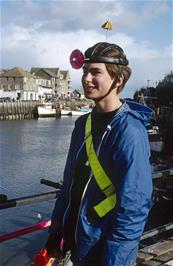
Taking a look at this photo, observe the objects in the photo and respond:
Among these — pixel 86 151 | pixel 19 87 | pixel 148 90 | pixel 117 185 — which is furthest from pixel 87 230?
pixel 19 87

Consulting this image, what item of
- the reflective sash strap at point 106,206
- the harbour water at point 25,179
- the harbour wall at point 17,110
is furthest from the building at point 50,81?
the reflective sash strap at point 106,206

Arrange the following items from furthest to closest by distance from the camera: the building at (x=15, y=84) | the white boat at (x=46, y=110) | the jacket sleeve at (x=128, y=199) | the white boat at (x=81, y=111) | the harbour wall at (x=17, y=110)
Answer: the building at (x=15, y=84), the white boat at (x=81, y=111), the white boat at (x=46, y=110), the harbour wall at (x=17, y=110), the jacket sleeve at (x=128, y=199)

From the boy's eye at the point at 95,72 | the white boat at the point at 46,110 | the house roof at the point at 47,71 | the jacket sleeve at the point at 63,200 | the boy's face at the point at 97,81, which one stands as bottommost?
the white boat at the point at 46,110

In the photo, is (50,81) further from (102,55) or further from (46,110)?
(102,55)

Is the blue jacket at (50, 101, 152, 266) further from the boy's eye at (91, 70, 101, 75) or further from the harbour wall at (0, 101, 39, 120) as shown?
the harbour wall at (0, 101, 39, 120)

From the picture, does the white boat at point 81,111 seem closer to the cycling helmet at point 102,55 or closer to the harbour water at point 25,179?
the harbour water at point 25,179

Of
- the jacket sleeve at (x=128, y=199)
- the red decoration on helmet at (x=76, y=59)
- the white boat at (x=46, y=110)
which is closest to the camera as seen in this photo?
the jacket sleeve at (x=128, y=199)

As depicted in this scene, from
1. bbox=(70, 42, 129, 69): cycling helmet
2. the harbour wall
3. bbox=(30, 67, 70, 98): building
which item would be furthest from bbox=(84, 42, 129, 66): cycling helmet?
bbox=(30, 67, 70, 98): building

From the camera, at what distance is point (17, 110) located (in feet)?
318

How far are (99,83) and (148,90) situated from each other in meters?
67.5

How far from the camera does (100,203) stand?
2.77 metres

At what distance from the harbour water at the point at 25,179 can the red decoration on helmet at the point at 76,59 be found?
402 inches

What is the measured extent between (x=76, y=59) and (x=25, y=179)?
76.4 ft

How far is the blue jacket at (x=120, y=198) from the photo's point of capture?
2.62 metres
